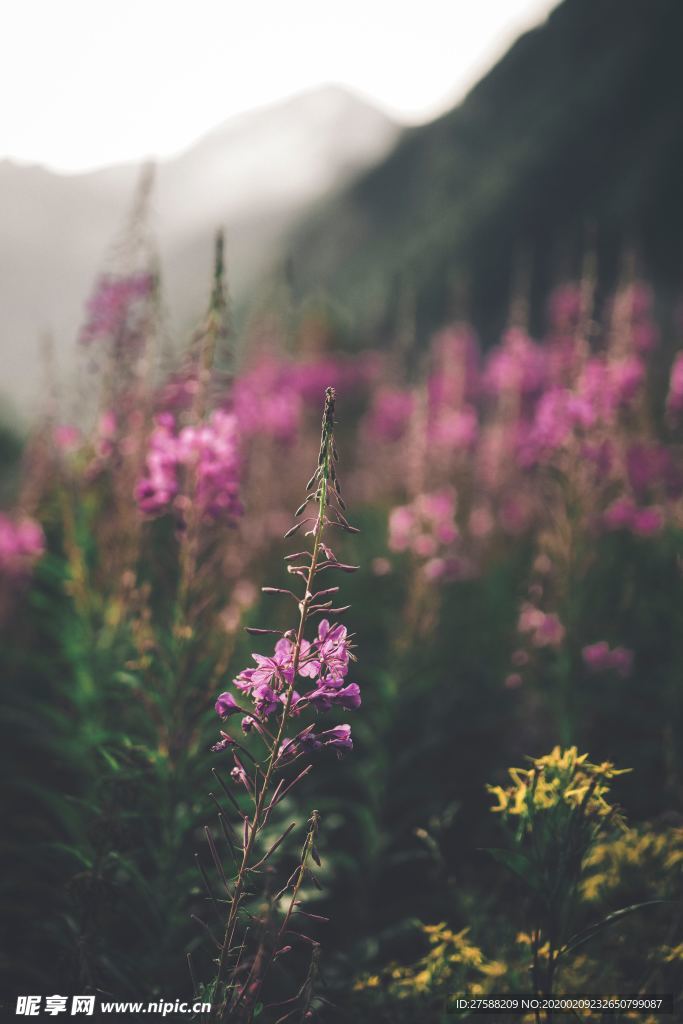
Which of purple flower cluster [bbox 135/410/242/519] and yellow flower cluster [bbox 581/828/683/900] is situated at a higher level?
purple flower cluster [bbox 135/410/242/519]

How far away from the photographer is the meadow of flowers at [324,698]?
161 centimetres

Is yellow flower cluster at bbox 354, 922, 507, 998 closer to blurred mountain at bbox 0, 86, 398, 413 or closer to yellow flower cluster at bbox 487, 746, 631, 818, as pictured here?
yellow flower cluster at bbox 487, 746, 631, 818

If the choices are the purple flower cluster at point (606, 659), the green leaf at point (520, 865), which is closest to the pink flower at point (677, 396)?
the purple flower cluster at point (606, 659)

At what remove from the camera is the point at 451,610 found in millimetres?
4738

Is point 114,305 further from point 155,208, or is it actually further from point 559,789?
point 559,789

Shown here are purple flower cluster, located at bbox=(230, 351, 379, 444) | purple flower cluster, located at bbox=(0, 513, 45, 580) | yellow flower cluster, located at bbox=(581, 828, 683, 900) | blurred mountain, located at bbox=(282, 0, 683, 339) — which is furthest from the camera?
blurred mountain, located at bbox=(282, 0, 683, 339)

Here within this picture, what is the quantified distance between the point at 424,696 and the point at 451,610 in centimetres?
86

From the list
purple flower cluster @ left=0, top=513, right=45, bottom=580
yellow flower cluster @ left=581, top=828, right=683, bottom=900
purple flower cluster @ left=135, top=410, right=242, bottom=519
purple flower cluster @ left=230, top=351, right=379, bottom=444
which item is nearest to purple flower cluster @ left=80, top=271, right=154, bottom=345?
purple flower cluster @ left=230, top=351, right=379, bottom=444

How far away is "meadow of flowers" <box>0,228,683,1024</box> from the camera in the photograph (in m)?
1.61

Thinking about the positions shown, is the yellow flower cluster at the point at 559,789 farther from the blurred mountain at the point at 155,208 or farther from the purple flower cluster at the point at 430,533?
the blurred mountain at the point at 155,208

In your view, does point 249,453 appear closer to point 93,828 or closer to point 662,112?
point 93,828

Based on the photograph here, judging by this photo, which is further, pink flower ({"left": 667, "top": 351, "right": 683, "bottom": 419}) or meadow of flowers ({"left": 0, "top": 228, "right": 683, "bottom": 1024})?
pink flower ({"left": 667, "top": 351, "right": 683, "bottom": 419})

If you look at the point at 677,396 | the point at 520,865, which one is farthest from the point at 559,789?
the point at 677,396

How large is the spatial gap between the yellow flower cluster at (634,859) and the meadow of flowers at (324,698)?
0.04ft
